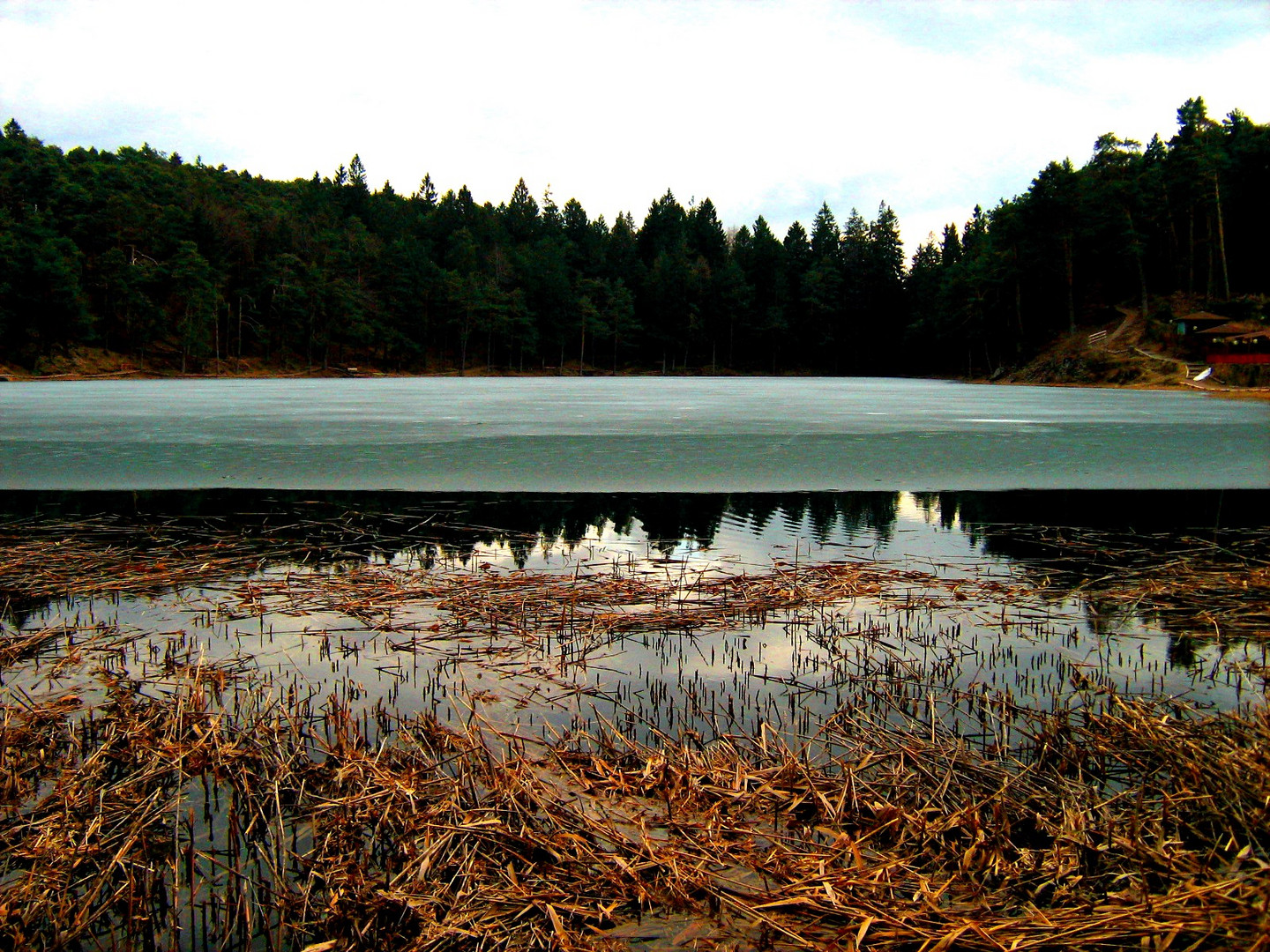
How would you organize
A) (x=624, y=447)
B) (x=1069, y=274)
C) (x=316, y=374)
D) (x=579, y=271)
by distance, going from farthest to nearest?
1. (x=579, y=271)
2. (x=316, y=374)
3. (x=1069, y=274)
4. (x=624, y=447)

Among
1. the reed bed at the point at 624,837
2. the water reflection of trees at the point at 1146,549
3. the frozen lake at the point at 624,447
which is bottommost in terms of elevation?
the reed bed at the point at 624,837

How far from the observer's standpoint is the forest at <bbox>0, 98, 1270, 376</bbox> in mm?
83062

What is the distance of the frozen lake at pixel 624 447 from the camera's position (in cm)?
1792

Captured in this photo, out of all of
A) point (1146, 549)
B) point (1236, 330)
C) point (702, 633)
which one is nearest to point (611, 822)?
point (702, 633)

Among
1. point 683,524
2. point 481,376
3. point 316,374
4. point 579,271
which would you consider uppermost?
point 579,271

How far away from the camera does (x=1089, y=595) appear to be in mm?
9680

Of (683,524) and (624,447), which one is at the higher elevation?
(624,447)

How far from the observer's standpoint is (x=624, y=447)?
77.9 feet

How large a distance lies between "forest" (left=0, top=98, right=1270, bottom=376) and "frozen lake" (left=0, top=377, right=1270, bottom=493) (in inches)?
1973

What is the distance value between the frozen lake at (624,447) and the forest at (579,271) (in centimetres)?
5012

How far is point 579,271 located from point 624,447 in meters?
121

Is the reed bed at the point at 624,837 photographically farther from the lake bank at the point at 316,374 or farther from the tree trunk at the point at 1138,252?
the tree trunk at the point at 1138,252

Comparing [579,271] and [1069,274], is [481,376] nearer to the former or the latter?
[579,271]

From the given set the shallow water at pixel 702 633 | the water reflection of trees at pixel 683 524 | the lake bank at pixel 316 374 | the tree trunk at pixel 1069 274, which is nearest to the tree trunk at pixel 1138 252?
the tree trunk at pixel 1069 274
